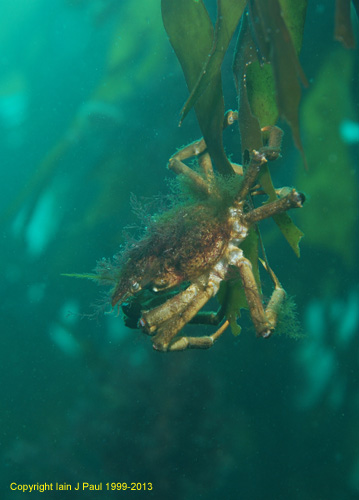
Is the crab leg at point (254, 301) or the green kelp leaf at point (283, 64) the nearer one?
the green kelp leaf at point (283, 64)

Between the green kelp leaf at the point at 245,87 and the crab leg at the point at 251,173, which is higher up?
the green kelp leaf at the point at 245,87

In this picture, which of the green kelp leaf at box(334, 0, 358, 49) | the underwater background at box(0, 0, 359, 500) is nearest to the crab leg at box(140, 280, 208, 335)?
the green kelp leaf at box(334, 0, 358, 49)

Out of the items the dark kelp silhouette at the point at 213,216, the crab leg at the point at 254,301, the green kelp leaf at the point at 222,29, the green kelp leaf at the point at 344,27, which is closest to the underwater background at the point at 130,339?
the dark kelp silhouette at the point at 213,216

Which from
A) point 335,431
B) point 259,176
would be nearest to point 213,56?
point 259,176

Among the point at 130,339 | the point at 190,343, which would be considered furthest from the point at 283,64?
the point at 130,339

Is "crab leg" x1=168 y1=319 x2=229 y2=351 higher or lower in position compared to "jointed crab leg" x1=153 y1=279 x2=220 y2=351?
lower

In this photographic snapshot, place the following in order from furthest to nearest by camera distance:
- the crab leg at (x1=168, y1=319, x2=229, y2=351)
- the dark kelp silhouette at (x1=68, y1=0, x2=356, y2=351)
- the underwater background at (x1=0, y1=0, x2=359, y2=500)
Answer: the underwater background at (x1=0, y1=0, x2=359, y2=500)
the crab leg at (x1=168, y1=319, x2=229, y2=351)
the dark kelp silhouette at (x1=68, y1=0, x2=356, y2=351)

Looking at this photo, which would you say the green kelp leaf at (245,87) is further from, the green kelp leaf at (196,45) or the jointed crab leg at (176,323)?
the jointed crab leg at (176,323)

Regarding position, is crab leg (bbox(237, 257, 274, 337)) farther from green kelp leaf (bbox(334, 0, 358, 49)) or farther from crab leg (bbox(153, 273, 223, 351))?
green kelp leaf (bbox(334, 0, 358, 49))
